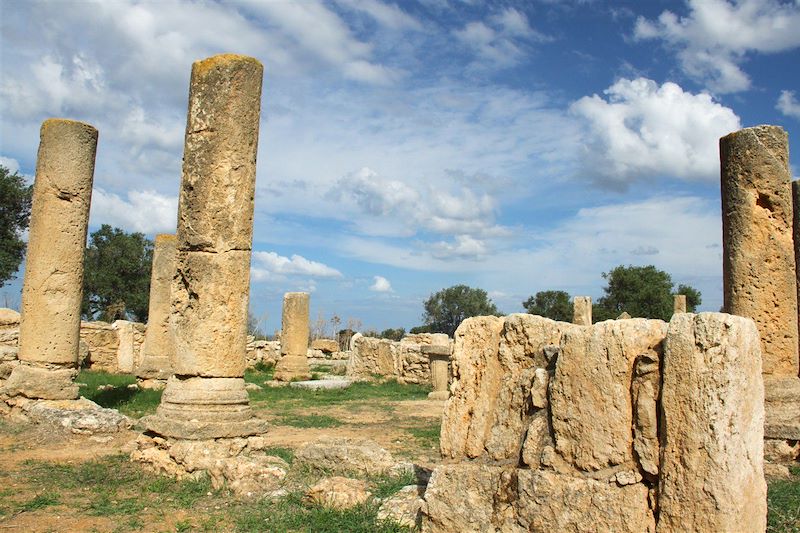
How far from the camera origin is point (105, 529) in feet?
16.9

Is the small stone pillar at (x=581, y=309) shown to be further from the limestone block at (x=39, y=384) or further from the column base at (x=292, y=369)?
the limestone block at (x=39, y=384)

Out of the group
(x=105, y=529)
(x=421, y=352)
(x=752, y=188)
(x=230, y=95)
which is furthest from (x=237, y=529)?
(x=421, y=352)

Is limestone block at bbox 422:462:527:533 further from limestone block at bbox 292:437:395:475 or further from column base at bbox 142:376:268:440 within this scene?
column base at bbox 142:376:268:440

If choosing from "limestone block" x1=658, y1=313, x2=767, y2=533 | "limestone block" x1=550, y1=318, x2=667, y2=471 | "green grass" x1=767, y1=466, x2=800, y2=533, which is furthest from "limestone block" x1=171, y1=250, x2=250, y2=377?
"green grass" x1=767, y1=466, x2=800, y2=533

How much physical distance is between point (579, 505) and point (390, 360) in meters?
17.0

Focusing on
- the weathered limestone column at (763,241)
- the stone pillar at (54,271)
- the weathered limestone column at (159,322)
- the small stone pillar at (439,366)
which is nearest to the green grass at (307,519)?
the weathered limestone column at (763,241)

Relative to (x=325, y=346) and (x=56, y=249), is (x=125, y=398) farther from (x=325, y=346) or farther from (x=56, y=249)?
(x=325, y=346)

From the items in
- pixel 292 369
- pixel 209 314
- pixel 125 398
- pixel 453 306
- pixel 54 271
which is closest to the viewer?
pixel 209 314

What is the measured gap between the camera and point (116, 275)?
3253cm

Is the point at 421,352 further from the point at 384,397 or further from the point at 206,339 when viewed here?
the point at 206,339

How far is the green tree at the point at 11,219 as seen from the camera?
2692 centimetres

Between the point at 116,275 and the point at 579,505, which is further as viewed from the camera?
the point at 116,275

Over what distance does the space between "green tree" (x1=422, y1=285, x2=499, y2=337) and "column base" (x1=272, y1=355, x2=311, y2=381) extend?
36967 millimetres

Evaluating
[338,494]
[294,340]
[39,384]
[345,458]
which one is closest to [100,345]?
[294,340]
